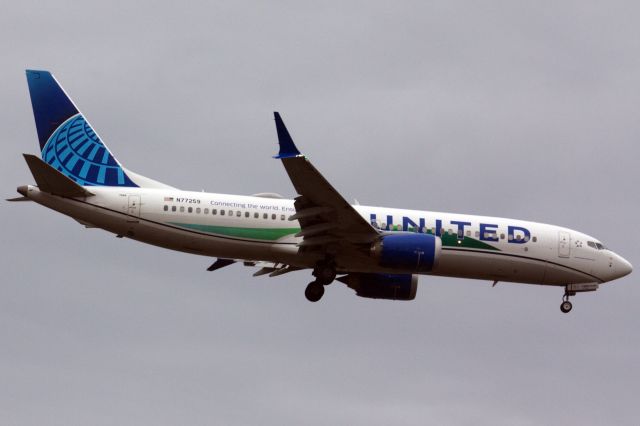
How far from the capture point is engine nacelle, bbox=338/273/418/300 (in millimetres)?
50594

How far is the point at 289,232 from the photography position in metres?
47.1

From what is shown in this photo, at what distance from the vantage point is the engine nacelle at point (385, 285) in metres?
50.6

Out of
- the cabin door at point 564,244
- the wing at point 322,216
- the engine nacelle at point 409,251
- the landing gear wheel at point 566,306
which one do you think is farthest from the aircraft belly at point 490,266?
the wing at point 322,216

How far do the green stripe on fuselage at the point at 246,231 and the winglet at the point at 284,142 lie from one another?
5.28 meters

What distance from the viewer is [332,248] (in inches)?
1864

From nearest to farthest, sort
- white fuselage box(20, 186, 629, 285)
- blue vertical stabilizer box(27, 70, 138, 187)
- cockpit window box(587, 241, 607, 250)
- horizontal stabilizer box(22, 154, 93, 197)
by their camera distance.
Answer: horizontal stabilizer box(22, 154, 93, 197)
white fuselage box(20, 186, 629, 285)
blue vertical stabilizer box(27, 70, 138, 187)
cockpit window box(587, 241, 607, 250)

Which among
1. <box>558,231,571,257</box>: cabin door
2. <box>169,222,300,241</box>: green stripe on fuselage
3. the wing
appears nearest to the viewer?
the wing

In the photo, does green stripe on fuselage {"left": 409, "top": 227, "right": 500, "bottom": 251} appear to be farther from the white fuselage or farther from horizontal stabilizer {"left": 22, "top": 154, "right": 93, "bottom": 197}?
horizontal stabilizer {"left": 22, "top": 154, "right": 93, "bottom": 197}

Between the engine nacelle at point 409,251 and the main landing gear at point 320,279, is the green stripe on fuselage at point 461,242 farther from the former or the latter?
the main landing gear at point 320,279

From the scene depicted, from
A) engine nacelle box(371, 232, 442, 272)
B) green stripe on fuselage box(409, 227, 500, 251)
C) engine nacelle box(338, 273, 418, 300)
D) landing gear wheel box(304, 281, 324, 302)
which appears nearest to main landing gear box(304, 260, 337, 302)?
landing gear wheel box(304, 281, 324, 302)

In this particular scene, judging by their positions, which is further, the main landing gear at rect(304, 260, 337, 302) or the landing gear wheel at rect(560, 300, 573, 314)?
the landing gear wheel at rect(560, 300, 573, 314)

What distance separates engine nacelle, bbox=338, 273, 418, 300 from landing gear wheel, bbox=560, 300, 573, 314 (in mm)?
5606

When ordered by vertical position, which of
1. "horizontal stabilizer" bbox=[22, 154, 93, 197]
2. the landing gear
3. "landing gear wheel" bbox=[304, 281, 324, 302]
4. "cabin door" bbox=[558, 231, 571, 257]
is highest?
"cabin door" bbox=[558, 231, 571, 257]

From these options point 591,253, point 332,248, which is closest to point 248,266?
point 332,248
